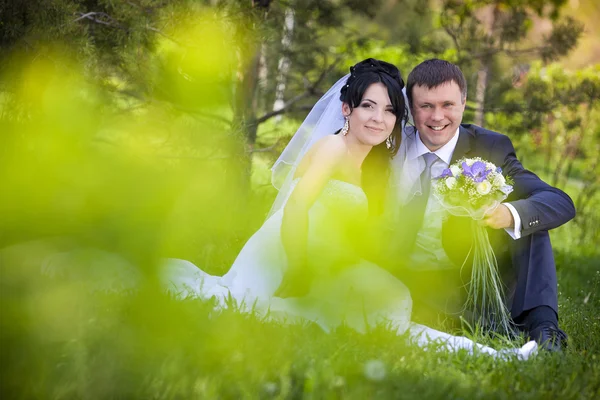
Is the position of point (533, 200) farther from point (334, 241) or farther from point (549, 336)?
point (334, 241)

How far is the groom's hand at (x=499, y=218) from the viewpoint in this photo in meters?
3.24

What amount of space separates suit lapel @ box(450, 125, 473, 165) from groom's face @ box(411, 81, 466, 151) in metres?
0.07

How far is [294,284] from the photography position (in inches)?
128

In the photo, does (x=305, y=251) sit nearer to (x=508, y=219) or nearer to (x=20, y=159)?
(x=508, y=219)

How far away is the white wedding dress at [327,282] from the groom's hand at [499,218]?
555 mm

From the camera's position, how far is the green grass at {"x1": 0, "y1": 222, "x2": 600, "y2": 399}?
207 cm

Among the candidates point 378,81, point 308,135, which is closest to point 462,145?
point 378,81

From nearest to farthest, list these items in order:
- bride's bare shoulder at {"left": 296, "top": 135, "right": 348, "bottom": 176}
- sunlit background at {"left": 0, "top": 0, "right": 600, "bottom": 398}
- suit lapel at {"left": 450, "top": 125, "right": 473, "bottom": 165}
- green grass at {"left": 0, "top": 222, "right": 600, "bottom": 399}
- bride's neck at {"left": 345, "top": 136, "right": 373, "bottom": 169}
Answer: sunlit background at {"left": 0, "top": 0, "right": 600, "bottom": 398}, green grass at {"left": 0, "top": 222, "right": 600, "bottom": 399}, bride's bare shoulder at {"left": 296, "top": 135, "right": 348, "bottom": 176}, bride's neck at {"left": 345, "top": 136, "right": 373, "bottom": 169}, suit lapel at {"left": 450, "top": 125, "right": 473, "bottom": 165}

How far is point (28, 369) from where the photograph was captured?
2021mm

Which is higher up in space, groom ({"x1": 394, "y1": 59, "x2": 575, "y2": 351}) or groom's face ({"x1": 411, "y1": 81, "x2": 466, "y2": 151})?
groom's face ({"x1": 411, "y1": 81, "x2": 466, "y2": 151})

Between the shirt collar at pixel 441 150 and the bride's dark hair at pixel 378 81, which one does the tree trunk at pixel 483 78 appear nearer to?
the shirt collar at pixel 441 150

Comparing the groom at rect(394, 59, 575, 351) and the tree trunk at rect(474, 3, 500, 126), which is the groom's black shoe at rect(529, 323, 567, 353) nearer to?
the groom at rect(394, 59, 575, 351)

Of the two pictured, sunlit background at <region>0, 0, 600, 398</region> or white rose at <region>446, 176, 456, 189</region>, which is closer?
sunlit background at <region>0, 0, 600, 398</region>

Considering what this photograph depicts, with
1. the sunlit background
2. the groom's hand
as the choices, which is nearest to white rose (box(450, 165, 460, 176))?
the groom's hand
